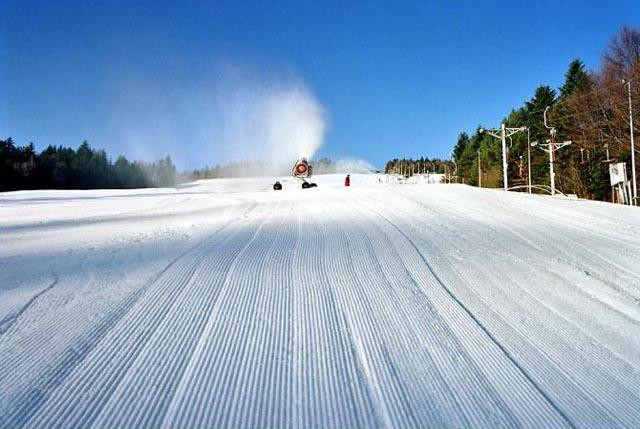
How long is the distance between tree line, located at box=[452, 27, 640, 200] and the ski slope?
2468 cm

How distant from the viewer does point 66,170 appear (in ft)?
186

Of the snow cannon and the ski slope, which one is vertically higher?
the snow cannon

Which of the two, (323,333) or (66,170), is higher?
(66,170)

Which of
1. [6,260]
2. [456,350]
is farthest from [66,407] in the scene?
[6,260]

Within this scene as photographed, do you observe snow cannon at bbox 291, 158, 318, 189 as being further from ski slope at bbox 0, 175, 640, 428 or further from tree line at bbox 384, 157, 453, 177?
tree line at bbox 384, 157, 453, 177

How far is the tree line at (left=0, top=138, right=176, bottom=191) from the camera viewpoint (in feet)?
164

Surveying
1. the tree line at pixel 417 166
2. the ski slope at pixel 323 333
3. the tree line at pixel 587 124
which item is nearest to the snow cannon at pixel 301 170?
the tree line at pixel 587 124

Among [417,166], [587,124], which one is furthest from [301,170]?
[417,166]

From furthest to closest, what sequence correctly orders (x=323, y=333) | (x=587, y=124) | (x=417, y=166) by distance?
(x=417, y=166), (x=587, y=124), (x=323, y=333)

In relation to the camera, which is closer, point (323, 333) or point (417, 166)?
point (323, 333)

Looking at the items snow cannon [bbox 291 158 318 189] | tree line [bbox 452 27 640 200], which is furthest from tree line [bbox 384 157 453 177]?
snow cannon [bbox 291 158 318 189]

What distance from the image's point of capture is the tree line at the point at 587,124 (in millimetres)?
25859

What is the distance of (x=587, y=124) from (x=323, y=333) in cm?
3673

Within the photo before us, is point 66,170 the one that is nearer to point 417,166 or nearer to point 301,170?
point 301,170
